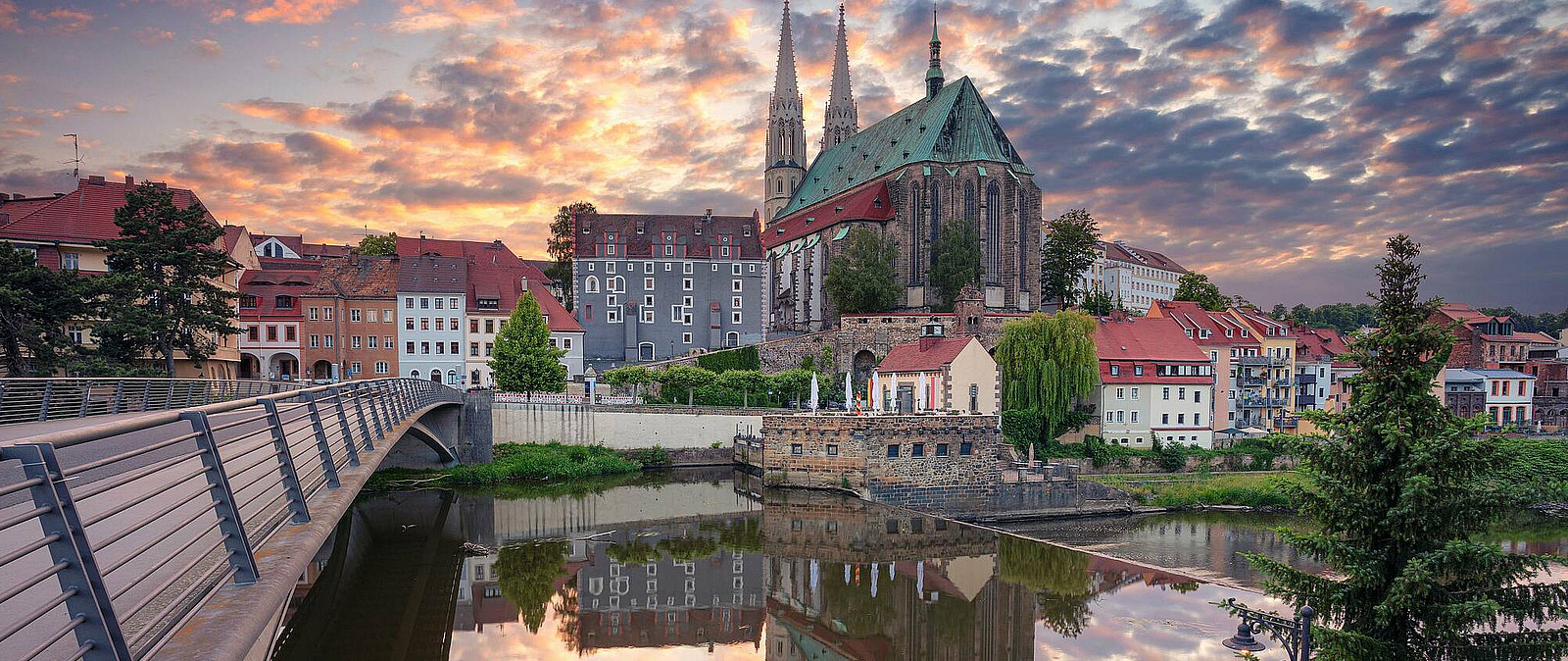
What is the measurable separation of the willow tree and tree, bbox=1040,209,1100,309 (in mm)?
26695

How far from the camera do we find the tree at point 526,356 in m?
47.8

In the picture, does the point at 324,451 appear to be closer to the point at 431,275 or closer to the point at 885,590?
A: the point at 885,590

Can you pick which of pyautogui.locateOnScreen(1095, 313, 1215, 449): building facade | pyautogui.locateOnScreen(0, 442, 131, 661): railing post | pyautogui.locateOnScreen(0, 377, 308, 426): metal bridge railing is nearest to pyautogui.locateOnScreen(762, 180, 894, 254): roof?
pyautogui.locateOnScreen(1095, 313, 1215, 449): building facade

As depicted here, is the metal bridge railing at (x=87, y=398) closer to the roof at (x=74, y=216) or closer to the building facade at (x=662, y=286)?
the roof at (x=74, y=216)

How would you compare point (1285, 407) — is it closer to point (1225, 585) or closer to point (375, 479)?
point (1225, 585)

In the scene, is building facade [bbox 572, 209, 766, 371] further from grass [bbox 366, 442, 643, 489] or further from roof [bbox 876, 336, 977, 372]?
grass [bbox 366, 442, 643, 489]

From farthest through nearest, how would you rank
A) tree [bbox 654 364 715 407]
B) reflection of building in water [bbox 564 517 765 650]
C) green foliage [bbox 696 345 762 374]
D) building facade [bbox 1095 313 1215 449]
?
green foliage [bbox 696 345 762 374] → tree [bbox 654 364 715 407] → building facade [bbox 1095 313 1215 449] → reflection of building in water [bbox 564 517 765 650]

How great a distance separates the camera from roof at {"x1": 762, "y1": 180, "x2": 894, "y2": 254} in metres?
70.0

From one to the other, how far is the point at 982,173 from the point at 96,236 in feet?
168

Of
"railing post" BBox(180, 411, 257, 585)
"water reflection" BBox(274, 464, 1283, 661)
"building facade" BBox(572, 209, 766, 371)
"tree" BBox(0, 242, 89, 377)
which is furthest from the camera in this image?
"building facade" BBox(572, 209, 766, 371)

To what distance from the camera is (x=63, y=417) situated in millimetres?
18516

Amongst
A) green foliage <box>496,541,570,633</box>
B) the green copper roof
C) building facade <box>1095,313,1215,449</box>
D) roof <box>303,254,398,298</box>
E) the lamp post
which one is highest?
the green copper roof

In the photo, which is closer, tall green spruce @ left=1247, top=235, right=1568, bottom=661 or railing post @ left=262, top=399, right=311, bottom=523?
railing post @ left=262, top=399, right=311, bottom=523

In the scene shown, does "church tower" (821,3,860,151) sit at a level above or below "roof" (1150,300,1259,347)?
above
